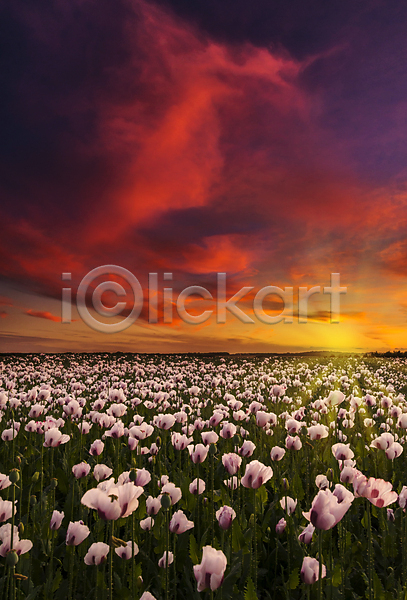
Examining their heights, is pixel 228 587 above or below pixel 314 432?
below

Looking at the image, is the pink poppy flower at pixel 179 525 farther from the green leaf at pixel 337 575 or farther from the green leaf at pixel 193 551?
the green leaf at pixel 337 575

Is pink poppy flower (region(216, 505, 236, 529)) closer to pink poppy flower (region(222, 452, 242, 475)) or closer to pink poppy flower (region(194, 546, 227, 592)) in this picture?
pink poppy flower (region(222, 452, 242, 475))

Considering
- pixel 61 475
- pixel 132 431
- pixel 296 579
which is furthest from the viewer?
pixel 61 475

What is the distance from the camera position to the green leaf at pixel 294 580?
3.00 m

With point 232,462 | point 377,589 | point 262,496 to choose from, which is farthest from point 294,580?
point 262,496

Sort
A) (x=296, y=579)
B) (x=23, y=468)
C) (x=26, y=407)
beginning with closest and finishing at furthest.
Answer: (x=296, y=579)
(x=23, y=468)
(x=26, y=407)

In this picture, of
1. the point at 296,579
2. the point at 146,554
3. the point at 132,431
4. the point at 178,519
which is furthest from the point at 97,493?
the point at 132,431

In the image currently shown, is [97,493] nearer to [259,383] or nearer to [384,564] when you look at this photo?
[384,564]

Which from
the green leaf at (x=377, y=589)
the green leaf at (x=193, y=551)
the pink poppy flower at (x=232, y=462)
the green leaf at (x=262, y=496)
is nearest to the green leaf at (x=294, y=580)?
the green leaf at (x=377, y=589)

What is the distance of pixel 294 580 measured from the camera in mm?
3018

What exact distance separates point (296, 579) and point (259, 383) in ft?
35.1

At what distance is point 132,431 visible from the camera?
14.2 ft

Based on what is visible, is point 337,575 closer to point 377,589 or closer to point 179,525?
point 377,589

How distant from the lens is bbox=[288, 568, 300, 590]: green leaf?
9.83 ft
